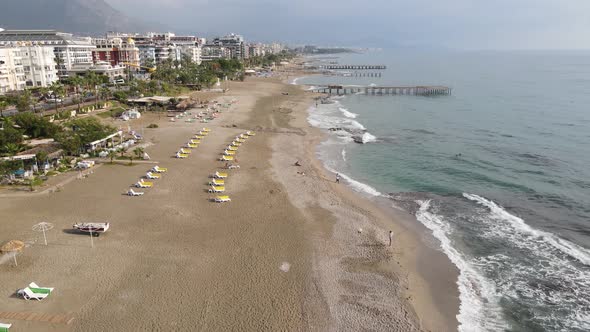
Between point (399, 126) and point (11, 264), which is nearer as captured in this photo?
point (11, 264)

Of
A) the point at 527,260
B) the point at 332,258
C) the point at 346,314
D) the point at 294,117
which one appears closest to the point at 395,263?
the point at 332,258

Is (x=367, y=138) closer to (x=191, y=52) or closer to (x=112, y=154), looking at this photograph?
(x=112, y=154)

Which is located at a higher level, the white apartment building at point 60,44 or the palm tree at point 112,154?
the white apartment building at point 60,44

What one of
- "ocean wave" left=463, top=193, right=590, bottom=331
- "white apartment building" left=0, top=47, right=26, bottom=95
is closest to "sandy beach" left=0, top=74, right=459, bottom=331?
"ocean wave" left=463, top=193, right=590, bottom=331

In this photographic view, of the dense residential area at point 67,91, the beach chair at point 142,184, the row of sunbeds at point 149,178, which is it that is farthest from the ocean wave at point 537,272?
the dense residential area at point 67,91

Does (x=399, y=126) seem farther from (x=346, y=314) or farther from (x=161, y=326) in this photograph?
(x=161, y=326)

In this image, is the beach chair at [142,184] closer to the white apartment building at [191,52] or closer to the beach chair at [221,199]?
the beach chair at [221,199]
